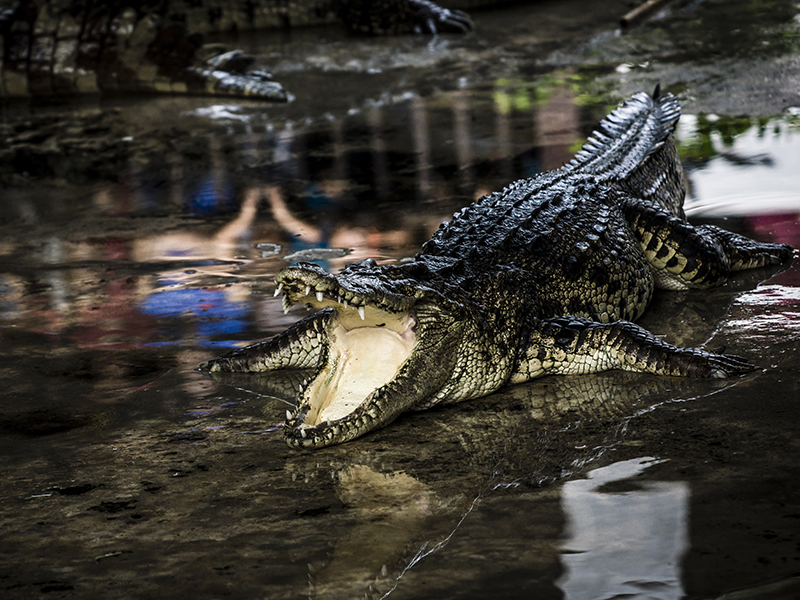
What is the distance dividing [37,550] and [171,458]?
602mm

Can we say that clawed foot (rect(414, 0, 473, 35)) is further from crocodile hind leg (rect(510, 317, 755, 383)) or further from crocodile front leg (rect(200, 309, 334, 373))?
crocodile hind leg (rect(510, 317, 755, 383))

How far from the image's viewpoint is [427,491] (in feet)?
8.55

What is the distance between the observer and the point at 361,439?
9.84 feet

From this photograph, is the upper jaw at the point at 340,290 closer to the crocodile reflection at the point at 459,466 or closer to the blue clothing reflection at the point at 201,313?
the crocodile reflection at the point at 459,466

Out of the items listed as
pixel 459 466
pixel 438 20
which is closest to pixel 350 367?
pixel 459 466

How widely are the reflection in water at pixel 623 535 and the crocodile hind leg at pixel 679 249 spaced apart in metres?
1.74

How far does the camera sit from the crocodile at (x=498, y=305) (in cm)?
297

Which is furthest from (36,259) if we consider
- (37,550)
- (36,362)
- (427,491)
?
(427,491)

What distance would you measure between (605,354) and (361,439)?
1.02 meters

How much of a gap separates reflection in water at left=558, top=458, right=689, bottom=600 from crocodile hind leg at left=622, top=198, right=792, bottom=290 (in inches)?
68.4

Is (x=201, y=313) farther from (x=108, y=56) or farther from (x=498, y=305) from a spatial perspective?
(x=108, y=56)

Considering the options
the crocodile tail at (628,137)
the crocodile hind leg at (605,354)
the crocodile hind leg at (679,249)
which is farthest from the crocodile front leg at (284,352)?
the crocodile tail at (628,137)

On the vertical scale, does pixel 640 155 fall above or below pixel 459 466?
→ above

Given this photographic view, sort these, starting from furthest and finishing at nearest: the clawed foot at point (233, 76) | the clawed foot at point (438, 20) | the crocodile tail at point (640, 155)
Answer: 1. the clawed foot at point (438, 20)
2. the clawed foot at point (233, 76)
3. the crocodile tail at point (640, 155)
